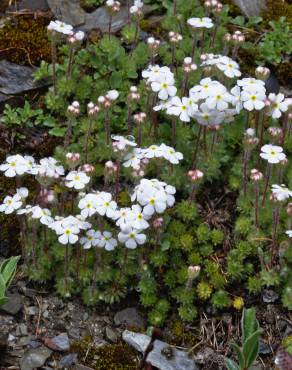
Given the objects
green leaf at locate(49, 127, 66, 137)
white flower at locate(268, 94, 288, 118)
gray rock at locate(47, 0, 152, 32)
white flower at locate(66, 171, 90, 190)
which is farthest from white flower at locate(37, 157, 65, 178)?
gray rock at locate(47, 0, 152, 32)

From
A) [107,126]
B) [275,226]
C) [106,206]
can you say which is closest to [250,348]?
[275,226]

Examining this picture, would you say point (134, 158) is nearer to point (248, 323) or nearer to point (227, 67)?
point (227, 67)

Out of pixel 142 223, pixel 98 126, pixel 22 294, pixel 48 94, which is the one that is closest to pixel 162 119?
pixel 98 126

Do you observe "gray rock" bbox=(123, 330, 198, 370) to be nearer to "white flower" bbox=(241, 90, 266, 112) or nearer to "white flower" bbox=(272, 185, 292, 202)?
"white flower" bbox=(272, 185, 292, 202)

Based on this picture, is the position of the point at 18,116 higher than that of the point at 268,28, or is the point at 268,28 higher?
the point at 268,28

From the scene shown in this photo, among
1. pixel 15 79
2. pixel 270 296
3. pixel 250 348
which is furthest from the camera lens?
pixel 15 79

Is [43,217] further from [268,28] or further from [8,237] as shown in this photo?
[268,28]
